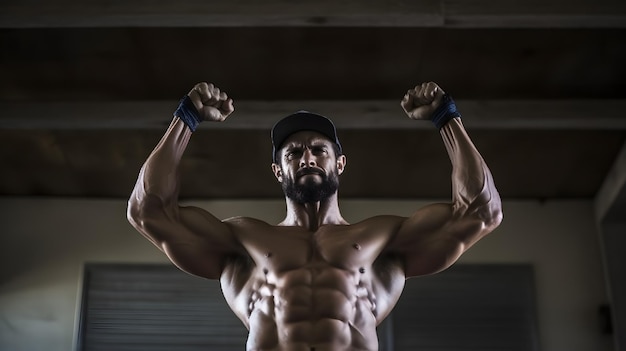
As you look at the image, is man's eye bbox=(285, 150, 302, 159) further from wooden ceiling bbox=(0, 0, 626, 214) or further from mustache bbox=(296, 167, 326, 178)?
wooden ceiling bbox=(0, 0, 626, 214)

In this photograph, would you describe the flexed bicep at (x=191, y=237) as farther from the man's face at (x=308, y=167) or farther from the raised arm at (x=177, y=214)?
the man's face at (x=308, y=167)

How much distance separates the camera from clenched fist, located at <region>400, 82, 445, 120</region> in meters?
2.20

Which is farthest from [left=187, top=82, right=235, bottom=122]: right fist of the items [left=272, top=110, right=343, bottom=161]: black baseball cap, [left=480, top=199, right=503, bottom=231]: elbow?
[left=480, top=199, right=503, bottom=231]: elbow

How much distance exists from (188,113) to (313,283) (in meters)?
0.53

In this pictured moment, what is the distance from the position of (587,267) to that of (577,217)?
1.12 feet

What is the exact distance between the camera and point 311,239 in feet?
7.17

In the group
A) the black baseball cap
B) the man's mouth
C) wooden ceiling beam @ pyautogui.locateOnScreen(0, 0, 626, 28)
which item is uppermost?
wooden ceiling beam @ pyautogui.locateOnScreen(0, 0, 626, 28)

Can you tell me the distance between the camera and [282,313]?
6.68 ft

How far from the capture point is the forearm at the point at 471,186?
6.98 ft

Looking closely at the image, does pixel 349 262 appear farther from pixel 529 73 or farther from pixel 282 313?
pixel 529 73

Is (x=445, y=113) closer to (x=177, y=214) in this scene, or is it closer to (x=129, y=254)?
(x=177, y=214)

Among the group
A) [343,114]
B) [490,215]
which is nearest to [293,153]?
[490,215]

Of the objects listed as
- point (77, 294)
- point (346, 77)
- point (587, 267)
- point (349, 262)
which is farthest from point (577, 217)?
point (349, 262)

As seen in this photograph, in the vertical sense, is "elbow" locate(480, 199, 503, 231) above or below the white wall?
below
